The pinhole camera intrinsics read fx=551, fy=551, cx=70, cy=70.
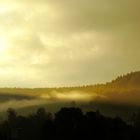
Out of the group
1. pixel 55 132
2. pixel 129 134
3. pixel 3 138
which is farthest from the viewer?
pixel 129 134

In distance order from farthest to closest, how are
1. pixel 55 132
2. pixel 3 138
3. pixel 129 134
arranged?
1. pixel 129 134
2. pixel 55 132
3. pixel 3 138

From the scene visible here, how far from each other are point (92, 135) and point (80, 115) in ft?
51.8

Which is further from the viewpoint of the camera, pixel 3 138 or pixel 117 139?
pixel 117 139

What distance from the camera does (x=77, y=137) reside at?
573 ft

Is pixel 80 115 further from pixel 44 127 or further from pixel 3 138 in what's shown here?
pixel 3 138

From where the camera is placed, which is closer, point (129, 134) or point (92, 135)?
point (92, 135)

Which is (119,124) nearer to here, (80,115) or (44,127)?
(80,115)

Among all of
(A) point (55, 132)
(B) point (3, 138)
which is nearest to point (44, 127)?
(A) point (55, 132)

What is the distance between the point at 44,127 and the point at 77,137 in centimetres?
1281

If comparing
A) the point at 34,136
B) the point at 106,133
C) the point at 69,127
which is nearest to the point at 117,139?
the point at 106,133

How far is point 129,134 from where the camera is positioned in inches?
7392

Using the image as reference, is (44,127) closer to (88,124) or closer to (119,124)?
(88,124)

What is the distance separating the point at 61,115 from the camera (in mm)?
186000

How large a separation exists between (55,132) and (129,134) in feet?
90.8
